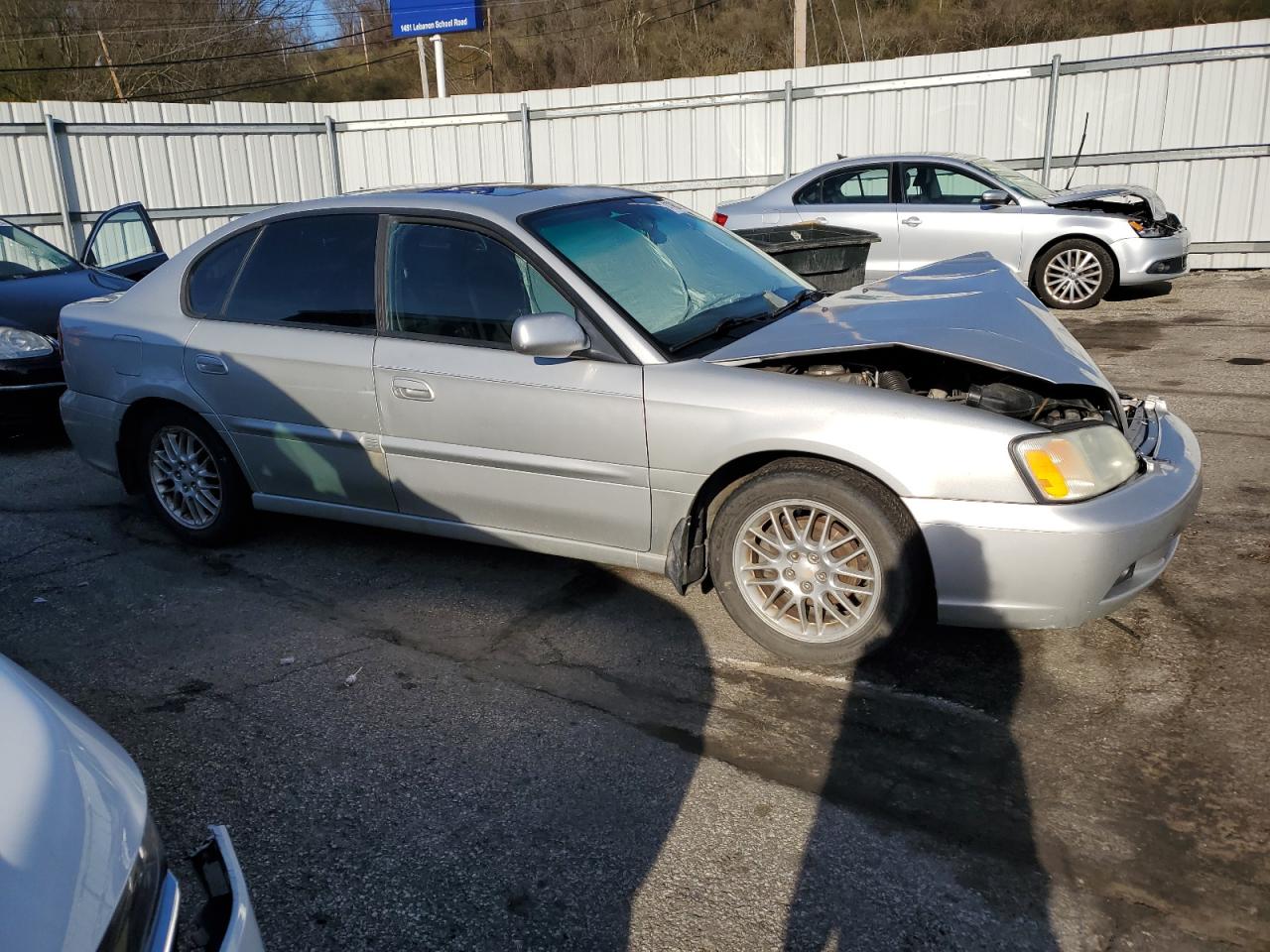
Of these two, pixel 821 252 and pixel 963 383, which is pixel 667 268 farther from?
pixel 821 252

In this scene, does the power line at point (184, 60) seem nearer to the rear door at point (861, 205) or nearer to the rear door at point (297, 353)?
the rear door at point (861, 205)

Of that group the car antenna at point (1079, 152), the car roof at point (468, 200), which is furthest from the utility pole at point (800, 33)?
the car roof at point (468, 200)

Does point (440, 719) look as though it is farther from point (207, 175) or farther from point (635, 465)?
point (207, 175)

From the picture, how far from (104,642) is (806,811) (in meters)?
2.84

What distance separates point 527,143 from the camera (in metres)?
15.4

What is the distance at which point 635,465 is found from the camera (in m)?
3.88

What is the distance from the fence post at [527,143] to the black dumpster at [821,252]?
9.34 meters

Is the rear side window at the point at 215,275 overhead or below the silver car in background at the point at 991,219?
overhead

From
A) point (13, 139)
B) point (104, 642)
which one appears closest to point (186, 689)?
point (104, 642)

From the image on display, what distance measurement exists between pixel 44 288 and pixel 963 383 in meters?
6.54

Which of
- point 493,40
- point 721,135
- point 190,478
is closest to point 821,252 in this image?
point 190,478

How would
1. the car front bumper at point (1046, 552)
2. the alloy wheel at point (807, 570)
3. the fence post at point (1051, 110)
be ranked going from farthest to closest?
the fence post at point (1051, 110)
the alloy wheel at point (807, 570)
the car front bumper at point (1046, 552)

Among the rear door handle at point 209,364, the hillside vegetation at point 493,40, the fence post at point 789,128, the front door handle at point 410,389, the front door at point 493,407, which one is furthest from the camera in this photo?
the hillside vegetation at point 493,40

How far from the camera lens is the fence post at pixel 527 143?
Answer: 1527cm
